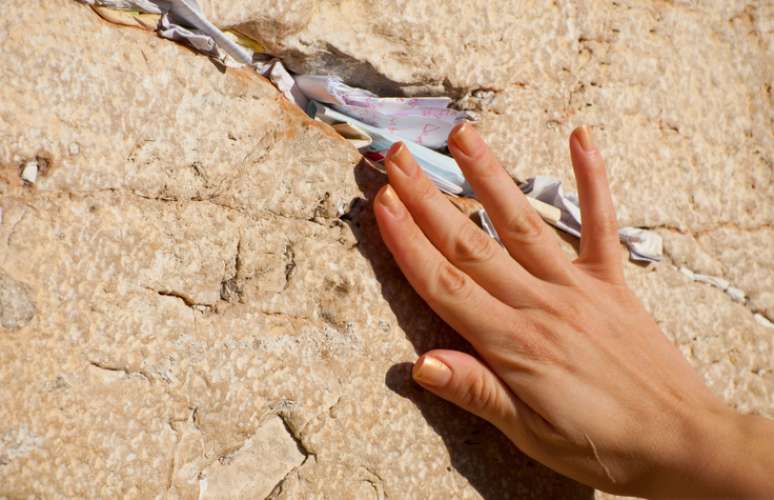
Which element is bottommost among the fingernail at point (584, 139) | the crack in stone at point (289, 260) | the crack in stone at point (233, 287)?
the crack in stone at point (233, 287)

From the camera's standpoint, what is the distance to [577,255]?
1199 millimetres

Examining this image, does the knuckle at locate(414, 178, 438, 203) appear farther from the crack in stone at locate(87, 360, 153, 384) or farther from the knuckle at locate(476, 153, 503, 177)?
the crack in stone at locate(87, 360, 153, 384)

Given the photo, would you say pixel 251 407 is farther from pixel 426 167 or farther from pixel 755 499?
pixel 755 499

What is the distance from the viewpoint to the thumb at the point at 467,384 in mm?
940

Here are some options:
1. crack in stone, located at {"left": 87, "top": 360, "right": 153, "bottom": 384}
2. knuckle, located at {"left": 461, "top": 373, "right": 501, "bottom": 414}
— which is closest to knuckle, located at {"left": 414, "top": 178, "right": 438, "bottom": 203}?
knuckle, located at {"left": 461, "top": 373, "right": 501, "bottom": 414}

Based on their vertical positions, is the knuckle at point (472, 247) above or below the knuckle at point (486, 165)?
below

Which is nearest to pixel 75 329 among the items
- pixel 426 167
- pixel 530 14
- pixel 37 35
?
pixel 37 35

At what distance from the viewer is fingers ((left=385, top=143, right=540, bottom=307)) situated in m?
0.98

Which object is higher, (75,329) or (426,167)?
(426,167)

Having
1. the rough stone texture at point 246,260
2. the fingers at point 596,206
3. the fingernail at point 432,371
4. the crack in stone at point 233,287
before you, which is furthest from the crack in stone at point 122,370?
the fingers at point 596,206

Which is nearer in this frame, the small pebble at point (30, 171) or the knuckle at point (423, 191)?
the small pebble at point (30, 171)

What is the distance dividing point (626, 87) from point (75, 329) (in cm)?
98

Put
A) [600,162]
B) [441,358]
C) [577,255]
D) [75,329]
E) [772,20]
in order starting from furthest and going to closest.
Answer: [772,20]
[577,255]
[600,162]
[441,358]
[75,329]

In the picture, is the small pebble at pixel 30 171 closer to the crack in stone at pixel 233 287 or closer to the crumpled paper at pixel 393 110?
the crack in stone at pixel 233 287
